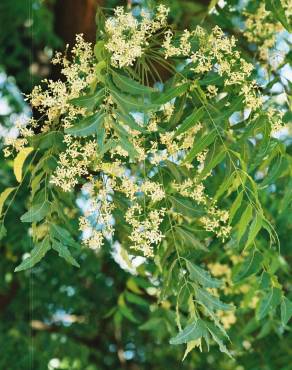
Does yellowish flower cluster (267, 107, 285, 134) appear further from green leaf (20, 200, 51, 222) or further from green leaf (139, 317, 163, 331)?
green leaf (139, 317, 163, 331)

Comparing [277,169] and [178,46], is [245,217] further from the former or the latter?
[178,46]

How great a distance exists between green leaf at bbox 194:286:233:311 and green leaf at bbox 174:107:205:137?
0.32 metres

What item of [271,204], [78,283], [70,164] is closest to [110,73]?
[70,164]

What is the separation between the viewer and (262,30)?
233 centimetres

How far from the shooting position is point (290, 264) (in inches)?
131

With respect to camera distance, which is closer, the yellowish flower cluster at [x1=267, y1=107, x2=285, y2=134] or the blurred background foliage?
the yellowish flower cluster at [x1=267, y1=107, x2=285, y2=134]

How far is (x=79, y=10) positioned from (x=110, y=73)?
1.47m

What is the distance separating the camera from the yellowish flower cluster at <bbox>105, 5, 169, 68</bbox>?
1362mm

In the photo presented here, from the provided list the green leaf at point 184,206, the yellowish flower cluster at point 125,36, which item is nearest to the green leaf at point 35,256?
the green leaf at point 184,206

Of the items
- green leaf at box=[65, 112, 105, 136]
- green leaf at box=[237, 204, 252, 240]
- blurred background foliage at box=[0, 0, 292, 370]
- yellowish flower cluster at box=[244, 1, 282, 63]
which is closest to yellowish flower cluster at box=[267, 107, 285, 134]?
green leaf at box=[237, 204, 252, 240]

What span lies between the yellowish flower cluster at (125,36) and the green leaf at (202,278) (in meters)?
0.43

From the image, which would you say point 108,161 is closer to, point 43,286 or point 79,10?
point 79,10

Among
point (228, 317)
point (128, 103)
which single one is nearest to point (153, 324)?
point (228, 317)

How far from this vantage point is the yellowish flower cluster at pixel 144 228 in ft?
4.70
